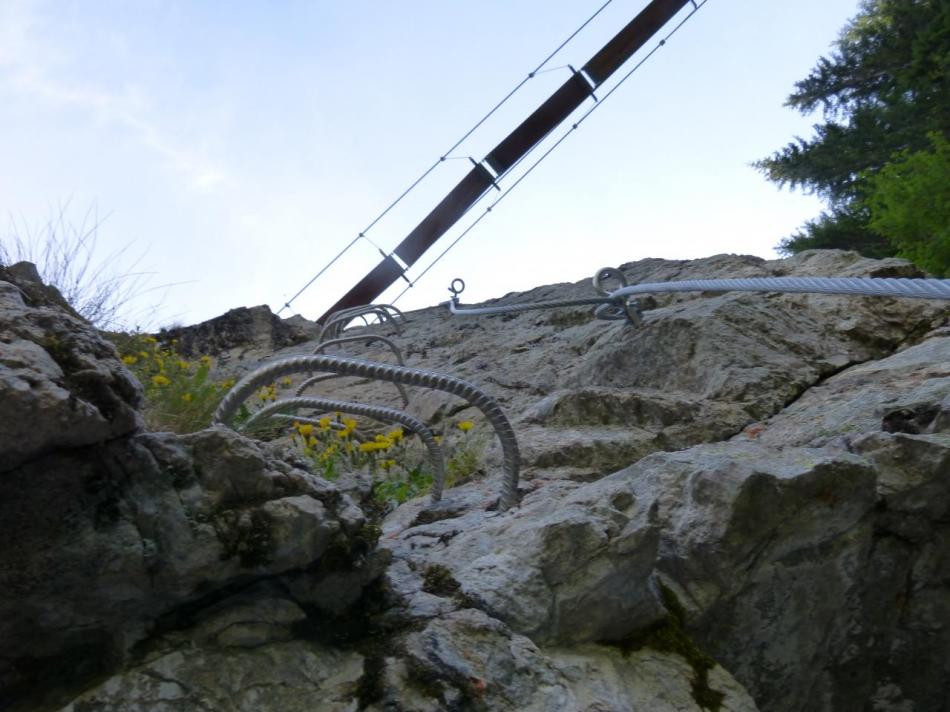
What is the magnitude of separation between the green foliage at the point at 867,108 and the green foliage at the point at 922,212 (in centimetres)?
208

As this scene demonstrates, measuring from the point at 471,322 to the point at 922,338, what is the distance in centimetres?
333

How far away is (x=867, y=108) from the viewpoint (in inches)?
635

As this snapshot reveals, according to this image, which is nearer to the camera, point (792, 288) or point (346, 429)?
point (792, 288)

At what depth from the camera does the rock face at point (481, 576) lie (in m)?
1.37

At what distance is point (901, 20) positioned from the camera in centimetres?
1602

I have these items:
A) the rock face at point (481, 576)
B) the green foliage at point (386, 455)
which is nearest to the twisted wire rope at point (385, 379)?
the rock face at point (481, 576)

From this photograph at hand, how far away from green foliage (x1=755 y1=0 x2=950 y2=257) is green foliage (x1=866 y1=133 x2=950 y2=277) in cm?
208

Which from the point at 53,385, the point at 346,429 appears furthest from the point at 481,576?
the point at 346,429

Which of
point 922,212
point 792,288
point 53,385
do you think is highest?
point 922,212

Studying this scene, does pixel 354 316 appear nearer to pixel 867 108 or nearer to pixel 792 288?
pixel 792 288

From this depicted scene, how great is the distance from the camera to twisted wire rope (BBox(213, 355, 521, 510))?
1950 millimetres

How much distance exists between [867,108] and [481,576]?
55.1 feet

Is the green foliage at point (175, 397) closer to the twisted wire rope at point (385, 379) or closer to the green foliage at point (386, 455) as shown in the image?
the green foliage at point (386, 455)

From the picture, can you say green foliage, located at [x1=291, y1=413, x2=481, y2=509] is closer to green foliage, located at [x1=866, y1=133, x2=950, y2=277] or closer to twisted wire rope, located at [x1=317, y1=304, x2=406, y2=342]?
twisted wire rope, located at [x1=317, y1=304, x2=406, y2=342]
